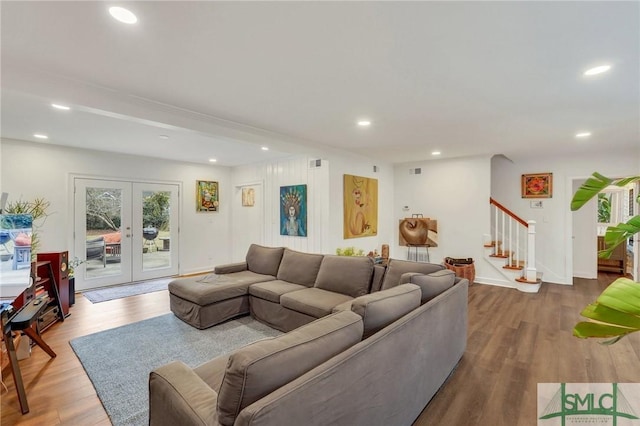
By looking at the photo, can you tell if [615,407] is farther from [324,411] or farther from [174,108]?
[174,108]

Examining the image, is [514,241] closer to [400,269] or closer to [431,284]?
[400,269]

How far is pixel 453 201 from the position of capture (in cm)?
613

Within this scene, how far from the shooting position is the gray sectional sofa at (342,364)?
1134 millimetres

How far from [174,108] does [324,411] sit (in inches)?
122

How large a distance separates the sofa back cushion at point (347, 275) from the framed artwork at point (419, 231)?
3.35 meters

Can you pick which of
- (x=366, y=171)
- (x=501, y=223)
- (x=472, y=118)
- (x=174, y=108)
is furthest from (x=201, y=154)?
(x=501, y=223)

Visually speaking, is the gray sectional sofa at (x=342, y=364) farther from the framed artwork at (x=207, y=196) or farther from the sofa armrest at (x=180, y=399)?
the framed artwork at (x=207, y=196)

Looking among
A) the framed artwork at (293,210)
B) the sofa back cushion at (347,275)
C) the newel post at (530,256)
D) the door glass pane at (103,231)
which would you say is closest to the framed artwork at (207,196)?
the door glass pane at (103,231)

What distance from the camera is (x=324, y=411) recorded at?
47.8 inches

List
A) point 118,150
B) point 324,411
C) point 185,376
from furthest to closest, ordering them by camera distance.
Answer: point 118,150
point 185,376
point 324,411

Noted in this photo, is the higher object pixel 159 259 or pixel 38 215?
pixel 38 215

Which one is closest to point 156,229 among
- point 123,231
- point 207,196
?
point 123,231

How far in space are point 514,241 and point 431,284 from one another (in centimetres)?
484

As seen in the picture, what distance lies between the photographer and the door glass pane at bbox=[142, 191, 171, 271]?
603 cm
